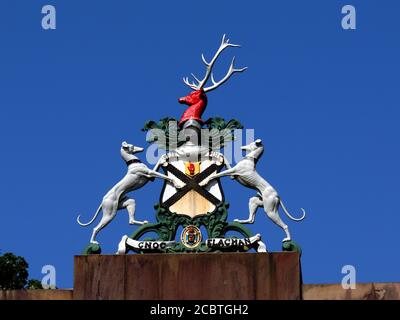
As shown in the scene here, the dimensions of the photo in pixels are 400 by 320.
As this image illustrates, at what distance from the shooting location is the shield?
118 ft

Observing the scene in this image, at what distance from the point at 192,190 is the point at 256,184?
1.58 metres

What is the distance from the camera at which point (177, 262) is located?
115ft

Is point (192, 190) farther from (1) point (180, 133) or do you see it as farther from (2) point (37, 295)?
(2) point (37, 295)

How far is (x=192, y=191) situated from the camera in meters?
36.2

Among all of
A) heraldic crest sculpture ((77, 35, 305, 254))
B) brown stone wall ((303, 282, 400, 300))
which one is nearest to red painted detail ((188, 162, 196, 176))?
heraldic crest sculpture ((77, 35, 305, 254))

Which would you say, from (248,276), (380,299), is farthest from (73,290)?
(380,299)

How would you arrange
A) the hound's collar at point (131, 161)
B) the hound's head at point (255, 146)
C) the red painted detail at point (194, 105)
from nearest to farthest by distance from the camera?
the hound's head at point (255, 146) → the hound's collar at point (131, 161) → the red painted detail at point (194, 105)

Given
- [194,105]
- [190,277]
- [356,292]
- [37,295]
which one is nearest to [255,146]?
[194,105]

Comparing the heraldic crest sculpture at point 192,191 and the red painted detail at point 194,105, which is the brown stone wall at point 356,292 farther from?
the red painted detail at point 194,105

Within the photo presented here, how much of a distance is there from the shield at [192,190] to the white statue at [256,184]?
192mm

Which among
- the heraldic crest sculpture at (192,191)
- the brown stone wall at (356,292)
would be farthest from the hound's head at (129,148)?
the brown stone wall at (356,292)

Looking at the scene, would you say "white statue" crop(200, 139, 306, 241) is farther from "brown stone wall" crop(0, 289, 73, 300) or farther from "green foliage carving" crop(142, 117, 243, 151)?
"brown stone wall" crop(0, 289, 73, 300)

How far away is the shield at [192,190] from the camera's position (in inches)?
1414

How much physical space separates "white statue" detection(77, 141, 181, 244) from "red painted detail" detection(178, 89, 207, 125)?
136cm
